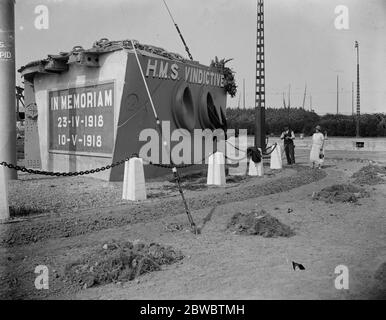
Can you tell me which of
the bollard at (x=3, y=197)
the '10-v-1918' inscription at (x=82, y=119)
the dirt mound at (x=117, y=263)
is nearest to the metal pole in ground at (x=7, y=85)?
the '10-v-1918' inscription at (x=82, y=119)

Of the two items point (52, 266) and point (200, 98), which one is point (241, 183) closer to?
point (200, 98)

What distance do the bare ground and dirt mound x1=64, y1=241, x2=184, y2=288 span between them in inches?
4.6

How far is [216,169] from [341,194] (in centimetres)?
334

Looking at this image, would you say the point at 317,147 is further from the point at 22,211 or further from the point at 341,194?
the point at 22,211

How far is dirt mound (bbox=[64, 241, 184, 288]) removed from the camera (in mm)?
4777

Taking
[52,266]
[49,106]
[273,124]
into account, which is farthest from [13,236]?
[273,124]

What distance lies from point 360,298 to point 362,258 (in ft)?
4.46

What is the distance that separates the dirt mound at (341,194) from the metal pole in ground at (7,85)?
25.0ft

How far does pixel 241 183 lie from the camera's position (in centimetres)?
1217

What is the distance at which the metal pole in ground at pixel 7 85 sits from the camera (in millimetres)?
11125

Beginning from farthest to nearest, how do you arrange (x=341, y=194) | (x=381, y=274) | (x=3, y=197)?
(x=341, y=194) < (x=3, y=197) < (x=381, y=274)

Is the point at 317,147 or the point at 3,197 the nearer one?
the point at 3,197

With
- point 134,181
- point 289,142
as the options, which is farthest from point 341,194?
point 289,142

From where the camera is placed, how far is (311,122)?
45969mm
